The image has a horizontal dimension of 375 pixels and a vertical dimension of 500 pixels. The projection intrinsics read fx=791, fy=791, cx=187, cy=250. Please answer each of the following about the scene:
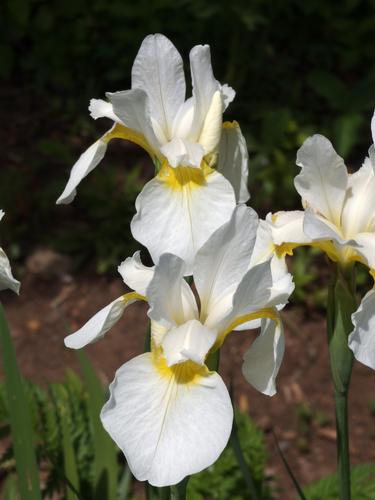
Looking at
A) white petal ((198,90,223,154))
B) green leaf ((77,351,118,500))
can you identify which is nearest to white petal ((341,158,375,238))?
white petal ((198,90,223,154))

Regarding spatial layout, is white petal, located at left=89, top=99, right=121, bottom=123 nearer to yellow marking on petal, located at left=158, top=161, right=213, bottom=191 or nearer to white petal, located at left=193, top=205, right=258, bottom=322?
yellow marking on petal, located at left=158, top=161, right=213, bottom=191

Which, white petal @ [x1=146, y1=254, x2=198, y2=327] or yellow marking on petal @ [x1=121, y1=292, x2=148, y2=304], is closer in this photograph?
white petal @ [x1=146, y1=254, x2=198, y2=327]

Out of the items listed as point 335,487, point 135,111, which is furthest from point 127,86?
point 135,111

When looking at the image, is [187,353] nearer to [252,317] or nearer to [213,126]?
[252,317]

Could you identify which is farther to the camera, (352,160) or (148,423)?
(352,160)

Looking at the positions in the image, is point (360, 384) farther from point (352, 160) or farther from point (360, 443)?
point (352, 160)

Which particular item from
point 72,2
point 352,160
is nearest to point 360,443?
point 352,160

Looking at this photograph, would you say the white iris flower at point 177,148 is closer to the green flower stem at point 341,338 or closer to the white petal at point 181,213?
the white petal at point 181,213
